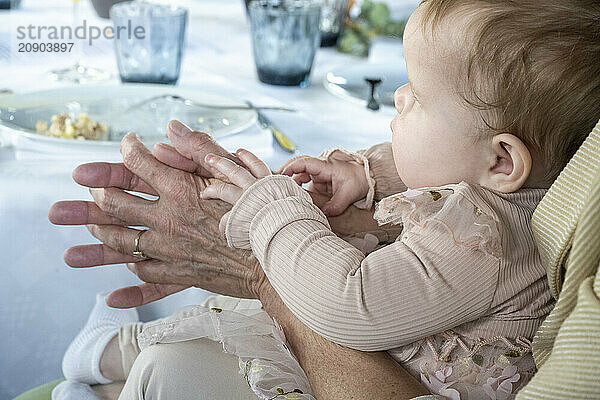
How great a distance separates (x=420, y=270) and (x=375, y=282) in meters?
0.05

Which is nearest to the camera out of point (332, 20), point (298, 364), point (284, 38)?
point (298, 364)

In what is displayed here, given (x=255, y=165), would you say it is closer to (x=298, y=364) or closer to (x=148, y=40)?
(x=298, y=364)

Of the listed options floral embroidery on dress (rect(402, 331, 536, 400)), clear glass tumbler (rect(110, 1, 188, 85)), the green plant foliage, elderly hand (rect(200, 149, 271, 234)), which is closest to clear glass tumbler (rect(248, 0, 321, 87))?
clear glass tumbler (rect(110, 1, 188, 85))

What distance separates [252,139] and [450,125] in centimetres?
49

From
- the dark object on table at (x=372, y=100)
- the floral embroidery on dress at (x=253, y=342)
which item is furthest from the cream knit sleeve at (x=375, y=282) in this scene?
the dark object on table at (x=372, y=100)

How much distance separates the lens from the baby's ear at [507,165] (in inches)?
34.7

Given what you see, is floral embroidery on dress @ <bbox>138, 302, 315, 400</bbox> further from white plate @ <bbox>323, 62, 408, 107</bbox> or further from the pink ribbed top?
white plate @ <bbox>323, 62, 408, 107</bbox>

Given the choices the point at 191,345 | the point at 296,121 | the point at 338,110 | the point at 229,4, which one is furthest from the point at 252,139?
the point at 229,4

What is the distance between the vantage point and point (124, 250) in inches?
43.8

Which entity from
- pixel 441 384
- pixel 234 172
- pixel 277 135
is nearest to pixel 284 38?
pixel 277 135

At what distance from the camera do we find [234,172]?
3.29 ft

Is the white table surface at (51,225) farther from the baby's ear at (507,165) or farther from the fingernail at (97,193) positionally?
the baby's ear at (507,165)

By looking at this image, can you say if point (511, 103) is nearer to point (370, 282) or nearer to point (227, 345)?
point (370, 282)

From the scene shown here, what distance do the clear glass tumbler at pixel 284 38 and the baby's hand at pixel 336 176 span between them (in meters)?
0.56
